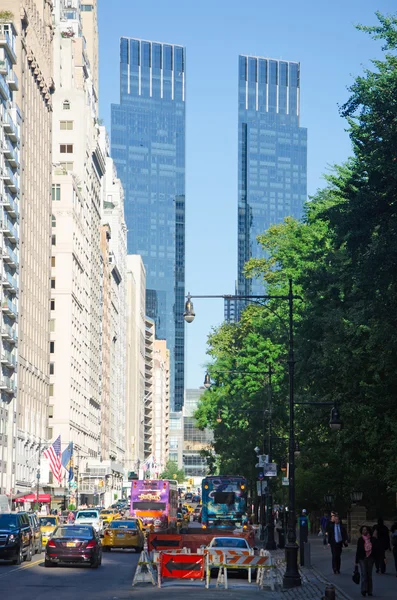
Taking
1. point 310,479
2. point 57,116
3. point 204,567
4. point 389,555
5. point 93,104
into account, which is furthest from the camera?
point 93,104

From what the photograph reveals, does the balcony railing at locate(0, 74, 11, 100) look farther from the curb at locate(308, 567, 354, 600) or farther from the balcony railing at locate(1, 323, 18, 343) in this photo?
the curb at locate(308, 567, 354, 600)

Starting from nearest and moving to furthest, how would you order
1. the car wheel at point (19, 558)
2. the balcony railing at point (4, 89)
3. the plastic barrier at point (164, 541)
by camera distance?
the plastic barrier at point (164, 541) → the car wheel at point (19, 558) → the balcony railing at point (4, 89)

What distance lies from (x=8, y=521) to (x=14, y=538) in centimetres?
134

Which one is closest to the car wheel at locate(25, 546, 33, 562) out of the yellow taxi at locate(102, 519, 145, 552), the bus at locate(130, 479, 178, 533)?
the yellow taxi at locate(102, 519, 145, 552)

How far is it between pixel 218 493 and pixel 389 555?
21.0 m

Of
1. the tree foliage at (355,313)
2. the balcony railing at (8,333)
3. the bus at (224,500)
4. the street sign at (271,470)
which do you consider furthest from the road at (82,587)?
the balcony railing at (8,333)

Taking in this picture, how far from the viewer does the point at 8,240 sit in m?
111

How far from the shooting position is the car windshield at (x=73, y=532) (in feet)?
135

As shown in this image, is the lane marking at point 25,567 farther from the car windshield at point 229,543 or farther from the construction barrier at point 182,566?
the car windshield at point 229,543

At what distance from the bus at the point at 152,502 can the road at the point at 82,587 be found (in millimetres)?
31648

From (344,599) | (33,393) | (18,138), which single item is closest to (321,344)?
(344,599)

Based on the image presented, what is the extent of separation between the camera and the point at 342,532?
3678cm

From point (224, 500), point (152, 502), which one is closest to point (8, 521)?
point (224, 500)

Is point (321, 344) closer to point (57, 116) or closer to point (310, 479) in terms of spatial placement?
point (310, 479)
